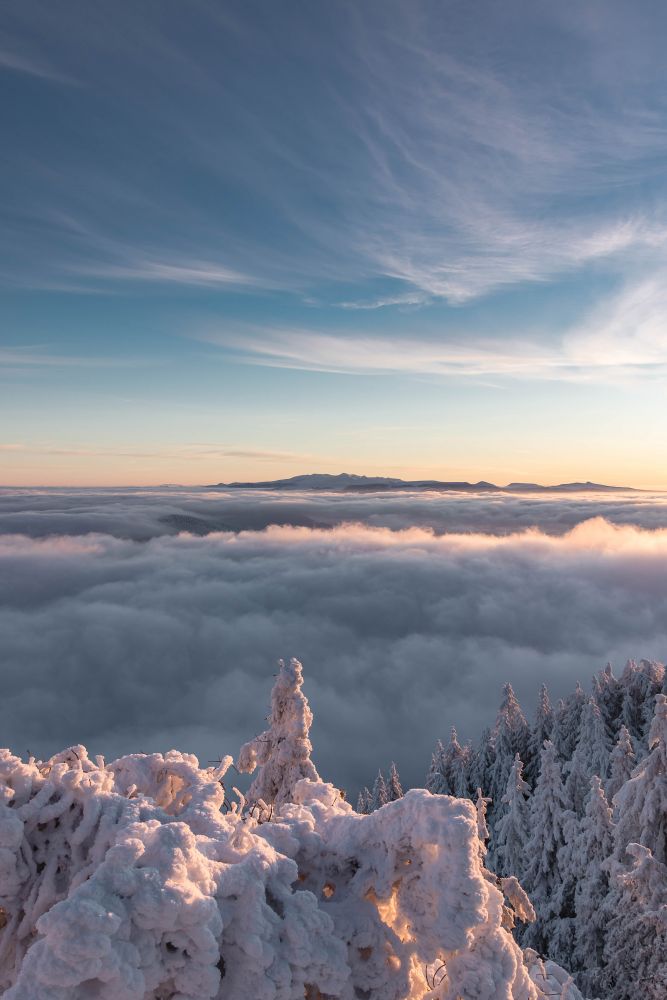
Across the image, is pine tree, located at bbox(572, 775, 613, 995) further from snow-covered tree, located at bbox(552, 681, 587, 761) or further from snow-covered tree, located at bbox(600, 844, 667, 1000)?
snow-covered tree, located at bbox(552, 681, 587, 761)

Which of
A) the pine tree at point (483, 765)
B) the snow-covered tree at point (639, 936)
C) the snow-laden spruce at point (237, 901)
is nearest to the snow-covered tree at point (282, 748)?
the snow-covered tree at point (639, 936)

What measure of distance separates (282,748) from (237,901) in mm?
10530

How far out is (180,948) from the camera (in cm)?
442

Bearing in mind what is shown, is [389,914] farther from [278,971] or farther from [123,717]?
[123,717]

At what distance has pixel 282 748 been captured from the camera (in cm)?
1496

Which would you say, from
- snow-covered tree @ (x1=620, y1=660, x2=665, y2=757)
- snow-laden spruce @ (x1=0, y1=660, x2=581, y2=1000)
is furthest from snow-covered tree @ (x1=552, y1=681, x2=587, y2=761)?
snow-laden spruce @ (x1=0, y1=660, x2=581, y2=1000)

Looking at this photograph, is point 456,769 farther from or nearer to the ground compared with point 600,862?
nearer to the ground

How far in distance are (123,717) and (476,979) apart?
691ft

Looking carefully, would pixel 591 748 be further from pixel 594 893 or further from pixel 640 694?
pixel 594 893

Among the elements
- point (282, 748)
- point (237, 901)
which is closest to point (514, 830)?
point (282, 748)

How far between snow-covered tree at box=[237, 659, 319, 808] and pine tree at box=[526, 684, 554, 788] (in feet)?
127

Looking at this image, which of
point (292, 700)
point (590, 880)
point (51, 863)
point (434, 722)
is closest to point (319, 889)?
point (51, 863)

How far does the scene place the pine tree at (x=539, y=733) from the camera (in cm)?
4866

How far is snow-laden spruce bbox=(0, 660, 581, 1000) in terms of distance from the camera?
13.7 ft
